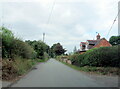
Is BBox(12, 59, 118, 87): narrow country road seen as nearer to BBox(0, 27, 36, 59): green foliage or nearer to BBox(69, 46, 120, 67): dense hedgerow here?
BBox(0, 27, 36, 59): green foliage

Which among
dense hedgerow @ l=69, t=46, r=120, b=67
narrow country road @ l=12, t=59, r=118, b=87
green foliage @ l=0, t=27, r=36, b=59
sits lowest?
narrow country road @ l=12, t=59, r=118, b=87

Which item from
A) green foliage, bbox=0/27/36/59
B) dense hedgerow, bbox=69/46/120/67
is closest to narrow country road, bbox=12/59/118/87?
green foliage, bbox=0/27/36/59

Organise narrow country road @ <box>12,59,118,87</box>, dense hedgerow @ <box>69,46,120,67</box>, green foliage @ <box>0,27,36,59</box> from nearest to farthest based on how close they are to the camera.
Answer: narrow country road @ <box>12,59,118,87</box> < green foliage @ <box>0,27,36,59</box> < dense hedgerow @ <box>69,46,120,67</box>

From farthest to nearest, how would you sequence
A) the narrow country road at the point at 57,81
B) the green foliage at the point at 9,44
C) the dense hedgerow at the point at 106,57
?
the dense hedgerow at the point at 106,57, the green foliage at the point at 9,44, the narrow country road at the point at 57,81

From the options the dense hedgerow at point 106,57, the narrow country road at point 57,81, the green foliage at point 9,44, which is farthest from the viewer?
the dense hedgerow at point 106,57

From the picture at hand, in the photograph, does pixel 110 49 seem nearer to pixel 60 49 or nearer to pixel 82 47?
pixel 82 47

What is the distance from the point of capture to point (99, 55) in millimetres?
13016

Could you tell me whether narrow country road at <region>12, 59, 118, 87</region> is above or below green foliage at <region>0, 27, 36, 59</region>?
below

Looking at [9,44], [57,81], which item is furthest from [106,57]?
[9,44]

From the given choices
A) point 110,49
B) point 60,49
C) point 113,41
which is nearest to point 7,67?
point 110,49

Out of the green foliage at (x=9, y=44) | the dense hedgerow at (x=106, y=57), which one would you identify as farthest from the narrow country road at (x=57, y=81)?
the dense hedgerow at (x=106, y=57)

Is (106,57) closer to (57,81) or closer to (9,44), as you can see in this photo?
(57,81)

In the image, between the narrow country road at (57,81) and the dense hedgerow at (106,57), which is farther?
the dense hedgerow at (106,57)

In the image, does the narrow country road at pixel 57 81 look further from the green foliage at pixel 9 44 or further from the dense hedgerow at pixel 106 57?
the dense hedgerow at pixel 106 57
